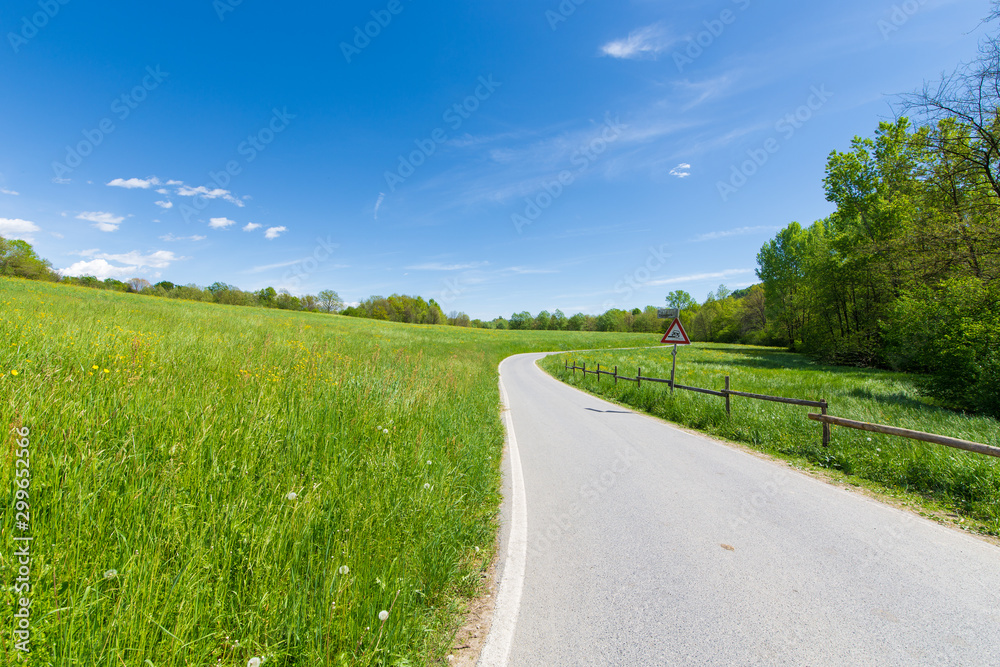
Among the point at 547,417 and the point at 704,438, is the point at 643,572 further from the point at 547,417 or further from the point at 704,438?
the point at 547,417

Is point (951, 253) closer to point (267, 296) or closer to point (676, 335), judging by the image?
point (676, 335)

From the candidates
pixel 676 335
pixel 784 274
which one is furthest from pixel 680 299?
pixel 676 335

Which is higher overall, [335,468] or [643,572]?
[335,468]

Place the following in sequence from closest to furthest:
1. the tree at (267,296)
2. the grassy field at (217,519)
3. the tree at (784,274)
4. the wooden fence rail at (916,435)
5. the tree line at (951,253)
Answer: the grassy field at (217,519)
the wooden fence rail at (916,435)
the tree line at (951,253)
the tree at (784,274)
the tree at (267,296)

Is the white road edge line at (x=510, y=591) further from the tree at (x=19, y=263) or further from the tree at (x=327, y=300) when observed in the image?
the tree at (x=327, y=300)

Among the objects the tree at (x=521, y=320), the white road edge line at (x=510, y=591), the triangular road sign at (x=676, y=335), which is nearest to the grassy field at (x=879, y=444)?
the triangular road sign at (x=676, y=335)

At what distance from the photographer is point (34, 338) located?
4.71 meters

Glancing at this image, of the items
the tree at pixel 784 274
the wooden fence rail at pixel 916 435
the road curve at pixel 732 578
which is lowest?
the road curve at pixel 732 578

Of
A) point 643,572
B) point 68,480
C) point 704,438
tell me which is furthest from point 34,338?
point 704,438

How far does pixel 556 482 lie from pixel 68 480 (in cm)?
535

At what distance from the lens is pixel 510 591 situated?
10.5 feet

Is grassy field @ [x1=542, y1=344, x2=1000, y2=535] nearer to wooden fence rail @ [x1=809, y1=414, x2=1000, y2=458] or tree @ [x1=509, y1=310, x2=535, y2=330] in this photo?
wooden fence rail @ [x1=809, y1=414, x2=1000, y2=458]

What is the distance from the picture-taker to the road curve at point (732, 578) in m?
2.54

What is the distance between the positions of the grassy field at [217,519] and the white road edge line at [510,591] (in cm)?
28
